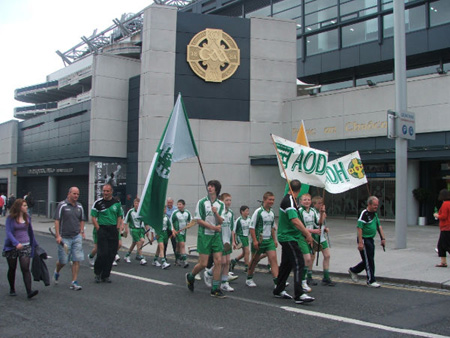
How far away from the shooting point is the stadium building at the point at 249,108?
820 inches

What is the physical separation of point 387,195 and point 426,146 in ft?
13.7

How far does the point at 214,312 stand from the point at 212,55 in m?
18.9

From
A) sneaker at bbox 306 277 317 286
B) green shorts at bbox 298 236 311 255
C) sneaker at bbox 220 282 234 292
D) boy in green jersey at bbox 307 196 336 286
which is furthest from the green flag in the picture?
sneaker at bbox 306 277 317 286

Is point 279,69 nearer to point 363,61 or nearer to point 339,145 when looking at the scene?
point 339,145

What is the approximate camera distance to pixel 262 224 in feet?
27.4

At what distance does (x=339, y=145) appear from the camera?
22.3 metres

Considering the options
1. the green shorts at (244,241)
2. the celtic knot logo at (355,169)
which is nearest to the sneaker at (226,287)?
the green shorts at (244,241)

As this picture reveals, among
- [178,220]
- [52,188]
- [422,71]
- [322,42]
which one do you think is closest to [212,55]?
[322,42]

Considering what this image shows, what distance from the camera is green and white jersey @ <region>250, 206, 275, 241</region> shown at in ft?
27.3

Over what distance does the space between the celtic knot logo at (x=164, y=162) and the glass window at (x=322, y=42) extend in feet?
86.4

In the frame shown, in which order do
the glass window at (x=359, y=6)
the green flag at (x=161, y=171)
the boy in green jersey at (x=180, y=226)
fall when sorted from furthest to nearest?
the glass window at (x=359, y=6), the boy in green jersey at (x=180, y=226), the green flag at (x=161, y=171)

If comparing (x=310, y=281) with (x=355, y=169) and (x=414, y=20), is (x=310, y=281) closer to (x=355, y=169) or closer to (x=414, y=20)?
(x=355, y=169)

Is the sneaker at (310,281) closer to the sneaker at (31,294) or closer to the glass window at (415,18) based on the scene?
the sneaker at (31,294)

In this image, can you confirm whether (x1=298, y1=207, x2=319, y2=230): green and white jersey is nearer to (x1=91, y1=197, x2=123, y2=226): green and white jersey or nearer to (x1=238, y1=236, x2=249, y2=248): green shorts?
(x1=238, y1=236, x2=249, y2=248): green shorts
